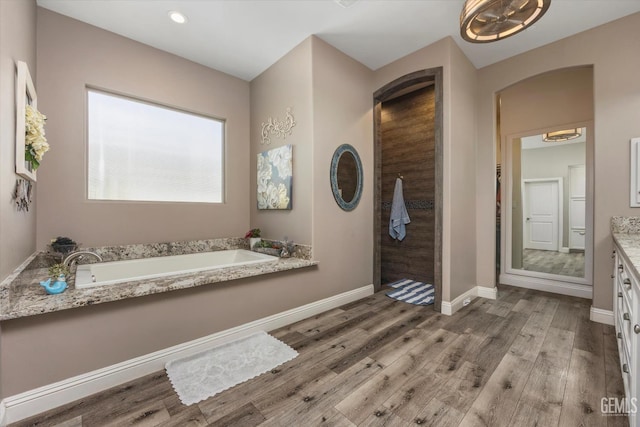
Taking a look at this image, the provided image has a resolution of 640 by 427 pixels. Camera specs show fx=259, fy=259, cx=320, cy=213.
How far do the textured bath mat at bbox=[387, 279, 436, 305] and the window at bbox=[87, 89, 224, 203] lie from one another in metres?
2.67

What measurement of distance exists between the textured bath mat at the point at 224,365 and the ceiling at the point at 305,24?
2919mm

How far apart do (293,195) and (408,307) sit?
1.80 meters

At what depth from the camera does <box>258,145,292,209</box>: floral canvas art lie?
118 inches

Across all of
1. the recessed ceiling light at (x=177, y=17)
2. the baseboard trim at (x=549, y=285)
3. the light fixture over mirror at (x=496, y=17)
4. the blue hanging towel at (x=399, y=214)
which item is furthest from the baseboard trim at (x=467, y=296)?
the recessed ceiling light at (x=177, y=17)

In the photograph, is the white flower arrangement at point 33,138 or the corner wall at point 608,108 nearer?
the white flower arrangement at point 33,138

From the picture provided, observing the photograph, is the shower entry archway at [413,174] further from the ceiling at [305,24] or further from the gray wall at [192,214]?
the ceiling at [305,24]

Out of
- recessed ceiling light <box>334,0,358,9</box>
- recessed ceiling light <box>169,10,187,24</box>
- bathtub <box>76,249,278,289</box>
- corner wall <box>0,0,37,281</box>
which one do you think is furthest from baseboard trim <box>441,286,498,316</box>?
recessed ceiling light <box>169,10,187,24</box>

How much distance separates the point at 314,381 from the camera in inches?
65.9

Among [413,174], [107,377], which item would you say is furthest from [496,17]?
[107,377]

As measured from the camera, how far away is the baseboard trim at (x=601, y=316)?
244 centimetres

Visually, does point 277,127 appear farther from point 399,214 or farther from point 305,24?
point 399,214

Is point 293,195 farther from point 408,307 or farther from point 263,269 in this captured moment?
point 408,307

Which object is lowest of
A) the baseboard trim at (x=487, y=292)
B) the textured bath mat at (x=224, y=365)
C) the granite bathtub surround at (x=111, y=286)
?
the textured bath mat at (x=224, y=365)

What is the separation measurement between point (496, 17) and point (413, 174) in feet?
6.90
